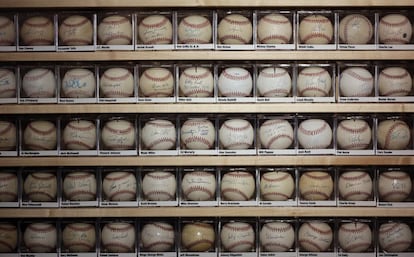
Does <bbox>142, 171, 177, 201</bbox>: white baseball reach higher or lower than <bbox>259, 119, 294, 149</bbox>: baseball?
lower

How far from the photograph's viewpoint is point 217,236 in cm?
270

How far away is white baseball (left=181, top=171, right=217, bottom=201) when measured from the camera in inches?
105

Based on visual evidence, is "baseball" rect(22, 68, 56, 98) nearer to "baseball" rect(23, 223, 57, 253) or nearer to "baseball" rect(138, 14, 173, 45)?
"baseball" rect(138, 14, 173, 45)

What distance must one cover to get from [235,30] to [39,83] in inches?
39.5

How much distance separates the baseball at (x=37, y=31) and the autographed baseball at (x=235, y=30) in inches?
33.4

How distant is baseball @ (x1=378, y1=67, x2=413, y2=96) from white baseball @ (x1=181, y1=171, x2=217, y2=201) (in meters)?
0.95

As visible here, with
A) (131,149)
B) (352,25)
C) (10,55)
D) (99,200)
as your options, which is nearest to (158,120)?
(131,149)

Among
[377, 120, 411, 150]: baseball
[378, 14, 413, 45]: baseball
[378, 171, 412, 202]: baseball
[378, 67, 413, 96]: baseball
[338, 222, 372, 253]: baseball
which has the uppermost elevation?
[378, 14, 413, 45]: baseball

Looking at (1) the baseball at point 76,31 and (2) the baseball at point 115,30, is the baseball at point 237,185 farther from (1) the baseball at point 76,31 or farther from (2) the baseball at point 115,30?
(1) the baseball at point 76,31

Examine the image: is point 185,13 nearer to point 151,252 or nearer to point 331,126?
point 331,126

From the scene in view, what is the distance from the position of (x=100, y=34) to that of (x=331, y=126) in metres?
1.24

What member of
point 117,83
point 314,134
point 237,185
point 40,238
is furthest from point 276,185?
point 40,238

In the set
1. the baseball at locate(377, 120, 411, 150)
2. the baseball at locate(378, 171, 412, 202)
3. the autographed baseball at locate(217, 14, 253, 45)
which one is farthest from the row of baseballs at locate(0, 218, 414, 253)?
the autographed baseball at locate(217, 14, 253, 45)

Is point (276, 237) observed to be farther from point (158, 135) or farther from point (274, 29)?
point (274, 29)
